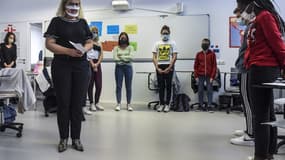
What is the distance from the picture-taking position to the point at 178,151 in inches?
123

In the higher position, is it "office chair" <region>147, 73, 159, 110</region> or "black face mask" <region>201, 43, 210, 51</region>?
"black face mask" <region>201, 43, 210, 51</region>

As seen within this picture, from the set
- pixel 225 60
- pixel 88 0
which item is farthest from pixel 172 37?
pixel 88 0

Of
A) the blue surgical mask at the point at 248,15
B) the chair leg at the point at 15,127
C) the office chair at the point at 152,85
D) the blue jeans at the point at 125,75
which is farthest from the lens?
the office chair at the point at 152,85

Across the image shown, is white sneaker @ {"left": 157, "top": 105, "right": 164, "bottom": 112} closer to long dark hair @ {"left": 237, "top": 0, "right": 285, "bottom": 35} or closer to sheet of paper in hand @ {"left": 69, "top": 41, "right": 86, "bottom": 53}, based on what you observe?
sheet of paper in hand @ {"left": 69, "top": 41, "right": 86, "bottom": 53}

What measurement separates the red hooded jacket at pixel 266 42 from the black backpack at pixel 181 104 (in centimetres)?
398

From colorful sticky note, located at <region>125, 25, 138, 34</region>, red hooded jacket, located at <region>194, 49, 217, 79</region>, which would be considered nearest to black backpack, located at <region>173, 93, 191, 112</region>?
red hooded jacket, located at <region>194, 49, 217, 79</region>

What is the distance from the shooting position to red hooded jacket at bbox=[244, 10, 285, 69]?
2.21 metres

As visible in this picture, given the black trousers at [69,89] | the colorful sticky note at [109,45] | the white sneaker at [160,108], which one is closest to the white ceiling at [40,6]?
the colorful sticky note at [109,45]

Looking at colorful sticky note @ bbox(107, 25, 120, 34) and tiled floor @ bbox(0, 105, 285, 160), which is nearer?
tiled floor @ bbox(0, 105, 285, 160)

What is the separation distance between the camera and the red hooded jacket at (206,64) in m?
6.35

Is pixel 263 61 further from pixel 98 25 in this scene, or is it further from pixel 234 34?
pixel 98 25

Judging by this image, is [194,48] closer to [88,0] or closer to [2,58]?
[88,0]

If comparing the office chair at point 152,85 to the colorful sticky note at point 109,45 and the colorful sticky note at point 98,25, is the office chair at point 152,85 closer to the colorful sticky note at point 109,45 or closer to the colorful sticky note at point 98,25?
the colorful sticky note at point 109,45

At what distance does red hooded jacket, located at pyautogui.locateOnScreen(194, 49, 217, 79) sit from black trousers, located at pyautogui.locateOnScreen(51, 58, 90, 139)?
11.7 feet
